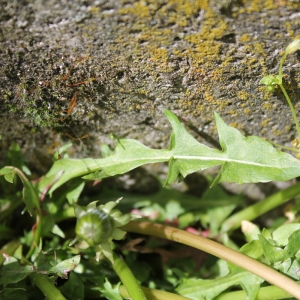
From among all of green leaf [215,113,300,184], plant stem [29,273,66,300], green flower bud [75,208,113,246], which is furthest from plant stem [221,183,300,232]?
plant stem [29,273,66,300]

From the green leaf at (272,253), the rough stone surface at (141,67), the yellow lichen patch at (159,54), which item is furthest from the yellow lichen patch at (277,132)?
Result: the yellow lichen patch at (159,54)

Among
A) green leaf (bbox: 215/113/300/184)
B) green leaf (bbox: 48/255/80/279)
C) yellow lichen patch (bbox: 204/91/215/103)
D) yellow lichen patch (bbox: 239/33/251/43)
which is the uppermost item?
yellow lichen patch (bbox: 239/33/251/43)

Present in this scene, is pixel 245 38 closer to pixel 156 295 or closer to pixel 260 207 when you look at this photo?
pixel 260 207

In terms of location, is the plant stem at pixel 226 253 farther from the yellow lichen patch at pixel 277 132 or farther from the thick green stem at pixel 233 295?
the yellow lichen patch at pixel 277 132

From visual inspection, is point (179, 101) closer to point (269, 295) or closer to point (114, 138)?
point (114, 138)

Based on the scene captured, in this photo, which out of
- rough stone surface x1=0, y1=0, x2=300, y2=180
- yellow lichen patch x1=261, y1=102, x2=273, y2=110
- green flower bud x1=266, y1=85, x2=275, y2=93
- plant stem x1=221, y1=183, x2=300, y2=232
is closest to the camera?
rough stone surface x1=0, y1=0, x2=300, y2=180

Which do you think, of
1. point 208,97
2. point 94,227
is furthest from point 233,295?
point 208,97

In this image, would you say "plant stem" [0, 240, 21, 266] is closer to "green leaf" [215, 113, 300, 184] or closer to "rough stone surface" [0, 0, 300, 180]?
"rough stone surface" [0, 0, 300, 180]
